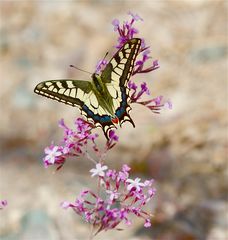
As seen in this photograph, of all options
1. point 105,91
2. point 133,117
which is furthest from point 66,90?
point 133,117

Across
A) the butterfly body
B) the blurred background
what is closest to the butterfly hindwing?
the butterfly body

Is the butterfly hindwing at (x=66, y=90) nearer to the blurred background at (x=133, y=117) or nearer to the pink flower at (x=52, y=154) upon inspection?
the pink flower at (x=52, y=154)

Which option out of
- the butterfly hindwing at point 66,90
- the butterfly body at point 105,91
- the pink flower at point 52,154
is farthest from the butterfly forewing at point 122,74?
the pink flower at point 52,154

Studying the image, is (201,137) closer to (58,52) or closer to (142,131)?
(142,131)

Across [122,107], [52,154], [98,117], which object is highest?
[122,107]

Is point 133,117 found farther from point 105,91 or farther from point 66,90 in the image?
point 66,90

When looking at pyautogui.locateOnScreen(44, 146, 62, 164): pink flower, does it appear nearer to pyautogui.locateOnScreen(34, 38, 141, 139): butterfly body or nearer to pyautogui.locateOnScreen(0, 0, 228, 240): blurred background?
pyautogui.locateOnScreen(34, 38, 141, 139): butterfly body
